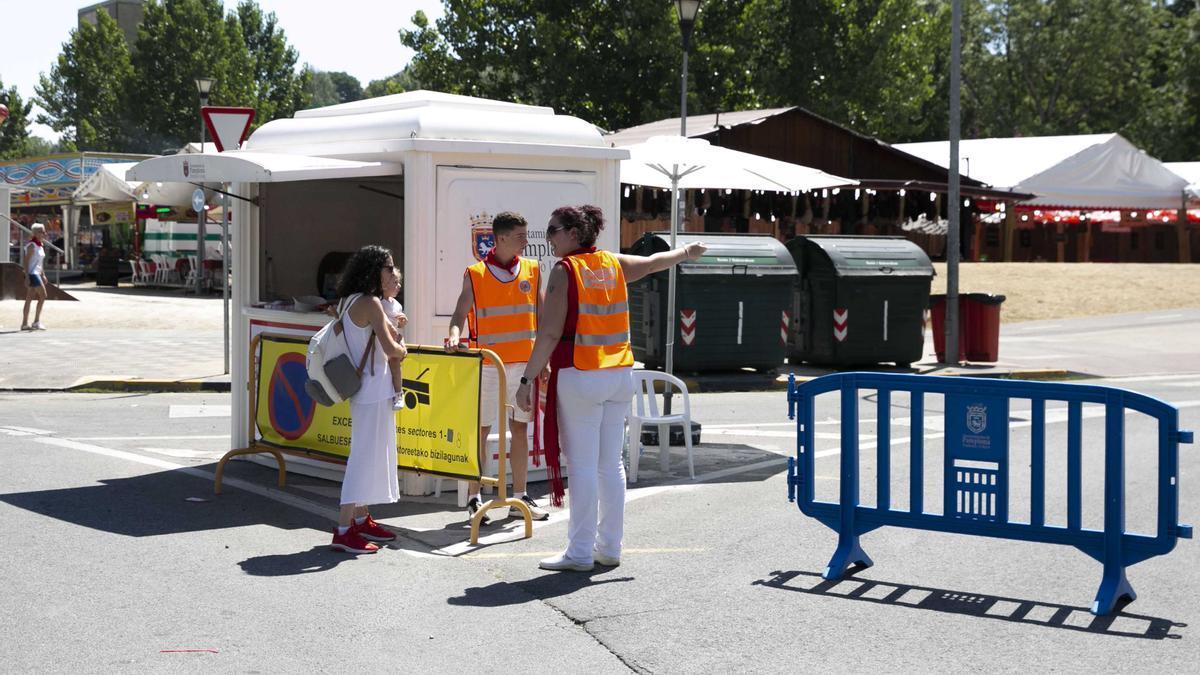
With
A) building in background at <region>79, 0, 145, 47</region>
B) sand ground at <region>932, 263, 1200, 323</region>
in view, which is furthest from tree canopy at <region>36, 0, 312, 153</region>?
sand ground at <region>932, 263, 1200, 323</region>

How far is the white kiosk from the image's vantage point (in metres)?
8.97

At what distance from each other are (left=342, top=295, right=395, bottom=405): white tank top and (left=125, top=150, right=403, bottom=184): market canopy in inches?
69.2

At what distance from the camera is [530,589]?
259 inches

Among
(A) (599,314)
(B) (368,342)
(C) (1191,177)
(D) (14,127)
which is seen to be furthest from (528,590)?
(D) (14,127)

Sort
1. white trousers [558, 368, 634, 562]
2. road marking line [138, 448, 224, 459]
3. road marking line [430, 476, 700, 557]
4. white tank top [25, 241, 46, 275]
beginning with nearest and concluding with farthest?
white trousers [558, 368, 634, 562] < road marking line [430, 476, 700, 557] < road marking line [138, 448, 224, 459] < white tank top [25, 241, 46, 275]

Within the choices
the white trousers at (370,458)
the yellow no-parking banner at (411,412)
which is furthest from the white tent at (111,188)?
the white trousers at (370,458)

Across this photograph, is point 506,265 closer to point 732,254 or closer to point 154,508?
point 154,508

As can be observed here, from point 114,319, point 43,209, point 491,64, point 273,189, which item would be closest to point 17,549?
point 273,189

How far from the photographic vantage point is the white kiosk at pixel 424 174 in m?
8.97

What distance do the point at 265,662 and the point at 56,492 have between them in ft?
13.5

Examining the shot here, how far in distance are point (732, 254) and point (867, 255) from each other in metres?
2.24

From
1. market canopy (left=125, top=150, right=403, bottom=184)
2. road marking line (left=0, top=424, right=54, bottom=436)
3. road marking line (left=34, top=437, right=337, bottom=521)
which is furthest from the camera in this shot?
road marking line (left=0, top=424, right=54, bottom=436)

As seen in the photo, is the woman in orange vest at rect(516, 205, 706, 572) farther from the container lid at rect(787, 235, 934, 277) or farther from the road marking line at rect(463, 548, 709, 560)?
the container lid at rect(787, 235, 934, 277)

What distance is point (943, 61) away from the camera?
2945 inches
